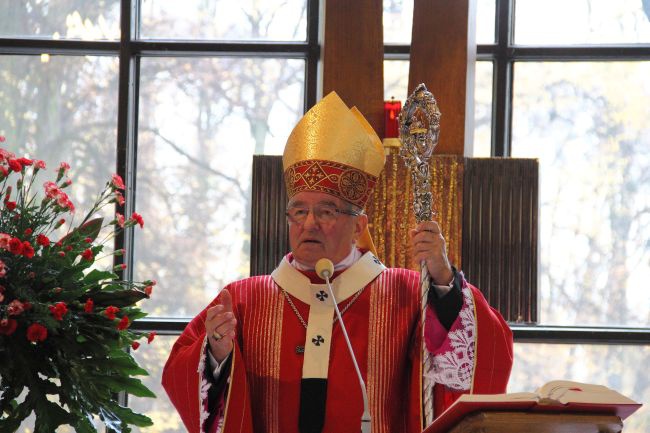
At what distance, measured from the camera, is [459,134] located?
559cm

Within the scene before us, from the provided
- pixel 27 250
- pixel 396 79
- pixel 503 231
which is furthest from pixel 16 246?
pixel 396 79

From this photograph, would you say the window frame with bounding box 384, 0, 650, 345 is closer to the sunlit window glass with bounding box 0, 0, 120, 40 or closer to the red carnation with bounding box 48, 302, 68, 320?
the sunlit window glass with bounding box 0, 0, 120, 40

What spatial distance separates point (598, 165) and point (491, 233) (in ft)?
3.91

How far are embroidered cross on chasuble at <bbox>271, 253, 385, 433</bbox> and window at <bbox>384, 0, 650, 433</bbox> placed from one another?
2278mm

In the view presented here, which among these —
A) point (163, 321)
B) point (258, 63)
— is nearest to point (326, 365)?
point (163, 321)

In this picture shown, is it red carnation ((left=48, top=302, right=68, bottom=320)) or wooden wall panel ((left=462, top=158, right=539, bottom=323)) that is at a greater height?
wooden wall panel ((left=462, top=158, right=539, bottom=323))

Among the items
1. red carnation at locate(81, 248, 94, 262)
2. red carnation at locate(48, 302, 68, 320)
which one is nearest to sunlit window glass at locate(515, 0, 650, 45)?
red carnation at locate(81, 248, 94, 262)

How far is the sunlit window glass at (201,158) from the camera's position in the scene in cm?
659

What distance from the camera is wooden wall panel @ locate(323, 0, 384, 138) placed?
18.5 feet

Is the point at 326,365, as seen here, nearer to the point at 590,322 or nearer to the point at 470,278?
the point at 470,278

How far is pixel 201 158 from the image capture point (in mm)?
6668

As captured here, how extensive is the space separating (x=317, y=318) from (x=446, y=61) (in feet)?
6.19

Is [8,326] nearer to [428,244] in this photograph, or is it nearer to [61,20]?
[428,244]

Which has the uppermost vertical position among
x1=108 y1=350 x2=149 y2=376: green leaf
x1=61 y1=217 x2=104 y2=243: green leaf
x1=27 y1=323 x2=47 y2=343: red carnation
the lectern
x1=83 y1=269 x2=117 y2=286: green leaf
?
x1=61 y1=217 x2=104 y2=243: green leaf
